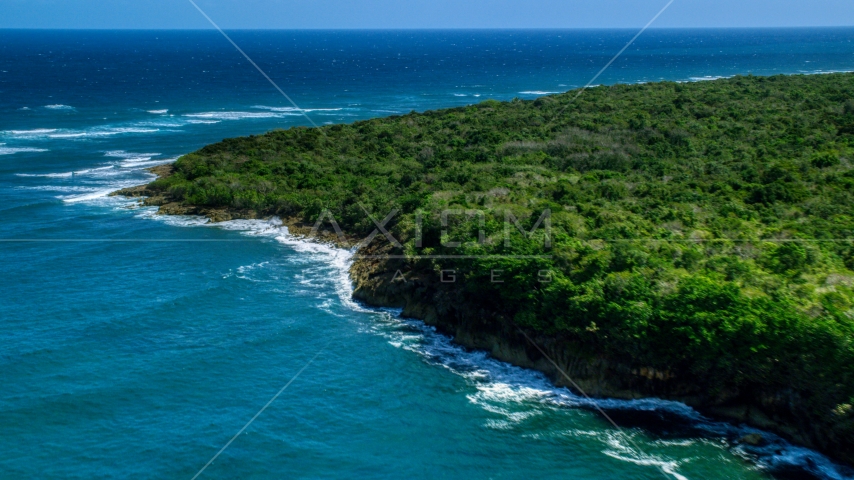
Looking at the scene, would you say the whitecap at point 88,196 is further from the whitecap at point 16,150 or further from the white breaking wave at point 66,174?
the whitecap at point 16,150

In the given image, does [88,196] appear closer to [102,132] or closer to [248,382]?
[102,132]

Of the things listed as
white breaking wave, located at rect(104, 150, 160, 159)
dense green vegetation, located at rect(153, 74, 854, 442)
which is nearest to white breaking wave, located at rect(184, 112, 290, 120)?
white breaking wave, located at rect(104, 150, 160, 159)

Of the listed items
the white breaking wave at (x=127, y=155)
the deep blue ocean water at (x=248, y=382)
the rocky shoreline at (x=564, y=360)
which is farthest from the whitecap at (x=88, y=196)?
the rocky shoreline at (x=564, y=360)

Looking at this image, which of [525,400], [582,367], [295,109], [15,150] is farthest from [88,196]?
[295,109]

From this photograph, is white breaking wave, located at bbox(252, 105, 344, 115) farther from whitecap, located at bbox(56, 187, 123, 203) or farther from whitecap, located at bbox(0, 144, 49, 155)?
whitecap, located at bbox(56, 187, 123, 203)

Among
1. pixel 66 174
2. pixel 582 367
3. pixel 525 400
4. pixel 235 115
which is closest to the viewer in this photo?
pixel 525 400

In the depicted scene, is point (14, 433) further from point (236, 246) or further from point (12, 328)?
point (236, 246)

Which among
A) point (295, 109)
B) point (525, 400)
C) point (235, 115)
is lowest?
point (525, 400)
